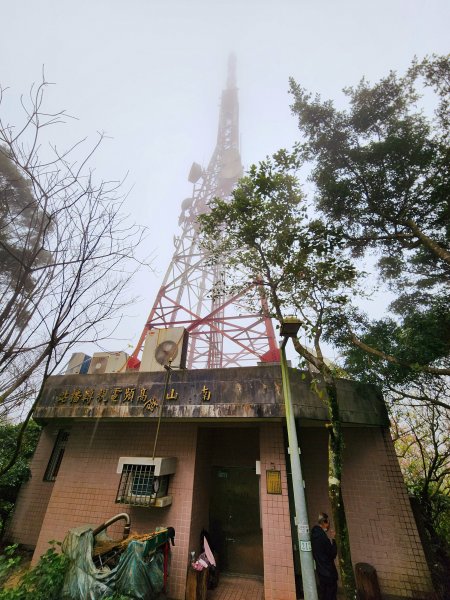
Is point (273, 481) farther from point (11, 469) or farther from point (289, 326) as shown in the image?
point (11, 469)

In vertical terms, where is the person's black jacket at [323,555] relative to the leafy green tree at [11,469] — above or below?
below

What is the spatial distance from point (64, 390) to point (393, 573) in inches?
357

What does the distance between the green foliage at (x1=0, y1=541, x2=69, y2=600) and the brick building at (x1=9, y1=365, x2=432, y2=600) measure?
153 cm

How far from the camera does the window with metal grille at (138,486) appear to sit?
5.85 m

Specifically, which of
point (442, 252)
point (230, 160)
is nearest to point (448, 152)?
point (442, 252)

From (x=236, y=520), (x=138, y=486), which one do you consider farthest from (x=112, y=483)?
(x=236, y=520)

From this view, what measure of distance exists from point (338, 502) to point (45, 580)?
478 cm

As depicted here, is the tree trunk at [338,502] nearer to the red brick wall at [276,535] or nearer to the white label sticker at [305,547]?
the white label sticker at [305,547]

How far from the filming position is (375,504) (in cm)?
669

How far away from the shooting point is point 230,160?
20.7 metres

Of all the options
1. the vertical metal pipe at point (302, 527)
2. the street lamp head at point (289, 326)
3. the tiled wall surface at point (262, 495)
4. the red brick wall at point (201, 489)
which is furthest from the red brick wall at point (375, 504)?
the street lamp head at point (289, 326)

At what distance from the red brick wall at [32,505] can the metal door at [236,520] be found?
16.9ft

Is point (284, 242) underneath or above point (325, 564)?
above

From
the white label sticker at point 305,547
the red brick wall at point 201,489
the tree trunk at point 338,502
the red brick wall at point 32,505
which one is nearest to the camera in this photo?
the white label sticker at point 305,547
